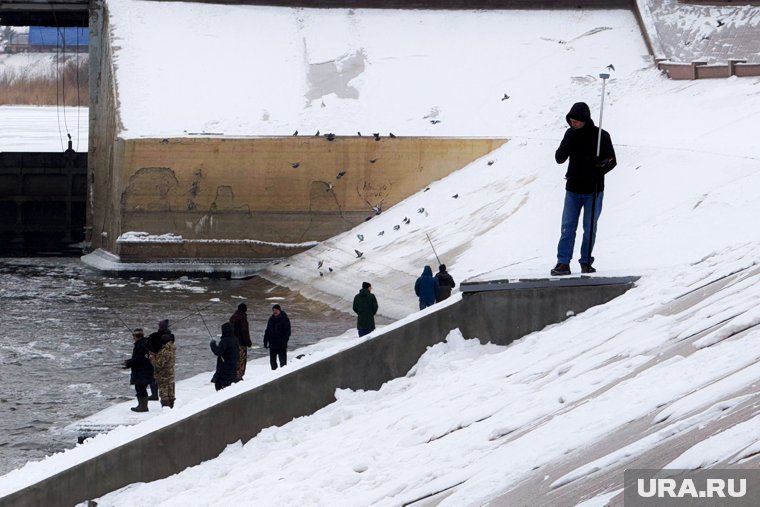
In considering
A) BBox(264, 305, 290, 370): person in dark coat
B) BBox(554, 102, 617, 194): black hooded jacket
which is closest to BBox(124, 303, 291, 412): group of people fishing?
BBox(264, 305, 290, 370): person in dark coat

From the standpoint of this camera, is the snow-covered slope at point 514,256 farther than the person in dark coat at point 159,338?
No

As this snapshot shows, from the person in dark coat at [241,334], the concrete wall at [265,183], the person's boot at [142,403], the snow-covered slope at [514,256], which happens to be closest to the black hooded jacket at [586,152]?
the snow-covered slope at [514,256]

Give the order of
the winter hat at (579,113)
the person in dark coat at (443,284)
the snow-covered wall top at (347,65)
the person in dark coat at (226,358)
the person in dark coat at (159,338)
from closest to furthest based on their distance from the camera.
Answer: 1. the winter hat at (579,113)
2. the person in dark coat at (226,358)
3. the person in dark coat at (159,338)
4. the person in dark coat at (443,284)
5. the snow-covered wall top at (347,65)

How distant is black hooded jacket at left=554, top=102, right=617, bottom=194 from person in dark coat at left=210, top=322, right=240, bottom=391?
455 centimetres

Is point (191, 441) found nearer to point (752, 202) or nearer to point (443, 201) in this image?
point (752, 202)

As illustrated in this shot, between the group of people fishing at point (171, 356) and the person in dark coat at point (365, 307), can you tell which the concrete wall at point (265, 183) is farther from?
the group of people fishing at point (171, 356)

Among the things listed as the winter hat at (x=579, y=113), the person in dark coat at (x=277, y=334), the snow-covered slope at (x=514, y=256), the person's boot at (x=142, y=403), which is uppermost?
the winter hat at (x=579, y=113)

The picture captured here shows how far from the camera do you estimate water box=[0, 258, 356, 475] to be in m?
15.7

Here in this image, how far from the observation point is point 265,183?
→ 2933 cm

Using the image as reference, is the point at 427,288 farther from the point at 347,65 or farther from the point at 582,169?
the point at 347,65

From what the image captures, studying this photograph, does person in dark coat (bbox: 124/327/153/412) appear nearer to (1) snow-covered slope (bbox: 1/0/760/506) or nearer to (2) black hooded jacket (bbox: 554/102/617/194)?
(1) snow-covered slope (bbox: 1/0/760/506)

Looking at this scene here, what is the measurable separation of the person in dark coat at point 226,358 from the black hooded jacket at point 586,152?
4548 millimetres

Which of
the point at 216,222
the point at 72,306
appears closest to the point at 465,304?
the point at 72,306

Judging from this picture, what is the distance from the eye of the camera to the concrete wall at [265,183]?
1152 inches
